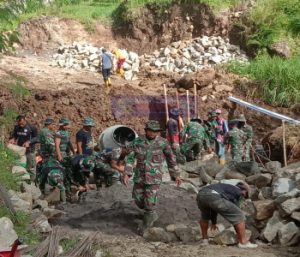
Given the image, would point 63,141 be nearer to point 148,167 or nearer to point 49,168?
point 49,168

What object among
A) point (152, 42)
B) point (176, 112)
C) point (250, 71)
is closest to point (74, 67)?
point (152, 42)

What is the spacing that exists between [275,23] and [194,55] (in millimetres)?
3257

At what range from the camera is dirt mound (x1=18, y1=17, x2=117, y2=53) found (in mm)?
25047

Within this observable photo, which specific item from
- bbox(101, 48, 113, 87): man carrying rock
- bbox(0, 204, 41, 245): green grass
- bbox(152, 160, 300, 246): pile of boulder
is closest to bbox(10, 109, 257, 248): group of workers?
bbox(152, 160, 300, 246): pile of boulder

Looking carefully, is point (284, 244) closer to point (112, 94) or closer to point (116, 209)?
point (116, 209)

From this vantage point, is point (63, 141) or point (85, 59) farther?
point (85, 59)

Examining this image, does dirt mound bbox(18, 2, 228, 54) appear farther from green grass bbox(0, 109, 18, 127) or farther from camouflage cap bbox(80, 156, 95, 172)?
camouflage cap bbox(80, 156, 95, 172)

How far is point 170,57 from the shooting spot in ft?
75.3

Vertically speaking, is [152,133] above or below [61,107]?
above

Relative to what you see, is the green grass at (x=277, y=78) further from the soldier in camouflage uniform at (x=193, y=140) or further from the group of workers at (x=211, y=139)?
the soldier in camouflage uniform at (x=193, y=140)

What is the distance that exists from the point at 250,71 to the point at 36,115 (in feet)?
23.8

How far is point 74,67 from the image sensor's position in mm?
22891

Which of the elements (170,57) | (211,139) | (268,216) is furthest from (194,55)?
(268,216)

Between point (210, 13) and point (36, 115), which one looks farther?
point (210, 13)
